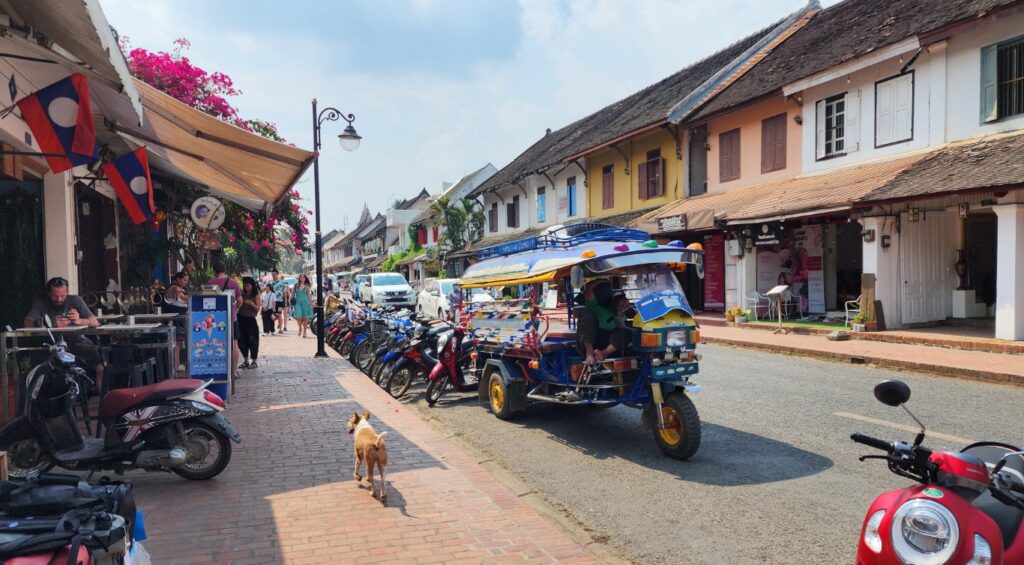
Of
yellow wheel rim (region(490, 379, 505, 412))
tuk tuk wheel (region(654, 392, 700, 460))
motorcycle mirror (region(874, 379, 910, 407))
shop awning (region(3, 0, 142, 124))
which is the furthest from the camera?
yellow wheel rim (region(490, 379, 505, 412))

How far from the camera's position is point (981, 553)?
6.58 feet

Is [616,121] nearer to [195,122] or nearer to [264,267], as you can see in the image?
[195,122]

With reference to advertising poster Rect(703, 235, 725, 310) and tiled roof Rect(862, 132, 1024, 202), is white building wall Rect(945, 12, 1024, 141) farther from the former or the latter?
advertising poster Rect(703, 235, 725, 310)

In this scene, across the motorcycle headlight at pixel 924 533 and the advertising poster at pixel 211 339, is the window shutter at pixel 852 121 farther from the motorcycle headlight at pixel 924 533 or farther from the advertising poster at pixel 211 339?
the motorcycle headlight at pixel 924 533

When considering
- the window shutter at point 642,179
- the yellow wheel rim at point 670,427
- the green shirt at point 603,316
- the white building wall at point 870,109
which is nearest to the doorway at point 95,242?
the green shirt at point 603,316

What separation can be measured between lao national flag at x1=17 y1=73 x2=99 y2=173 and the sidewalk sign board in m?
3.19

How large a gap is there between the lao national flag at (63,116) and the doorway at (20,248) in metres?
3.17

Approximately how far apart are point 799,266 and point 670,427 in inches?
553

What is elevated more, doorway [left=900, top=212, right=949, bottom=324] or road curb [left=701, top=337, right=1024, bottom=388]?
doorway [left=900, top=212, right=949, bottom=324]

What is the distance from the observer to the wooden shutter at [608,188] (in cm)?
2455

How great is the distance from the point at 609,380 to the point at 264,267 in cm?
3827

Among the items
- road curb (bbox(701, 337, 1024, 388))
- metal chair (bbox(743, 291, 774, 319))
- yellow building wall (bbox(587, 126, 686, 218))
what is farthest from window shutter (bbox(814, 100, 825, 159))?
road curb (bbox(701, 337, 1024, 388))

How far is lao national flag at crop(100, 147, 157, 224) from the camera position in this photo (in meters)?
7.33

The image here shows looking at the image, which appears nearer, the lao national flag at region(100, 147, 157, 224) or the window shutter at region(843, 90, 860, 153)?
the lao national flag at region(100, 147, 157, 224)
